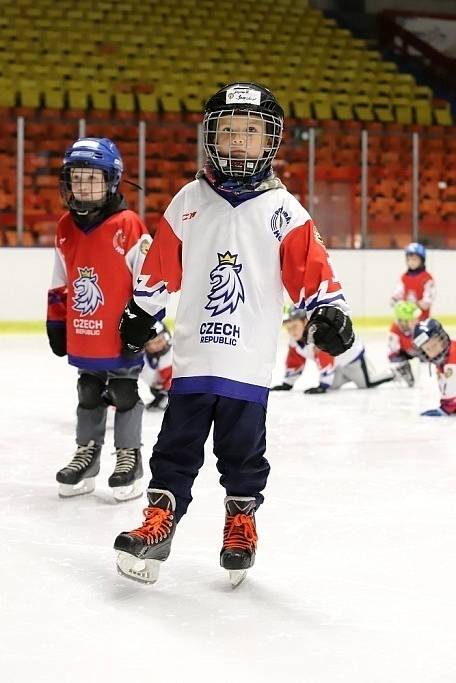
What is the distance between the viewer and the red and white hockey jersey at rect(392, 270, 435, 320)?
731 cm

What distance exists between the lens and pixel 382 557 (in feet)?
8.58

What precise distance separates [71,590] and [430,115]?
12576mm

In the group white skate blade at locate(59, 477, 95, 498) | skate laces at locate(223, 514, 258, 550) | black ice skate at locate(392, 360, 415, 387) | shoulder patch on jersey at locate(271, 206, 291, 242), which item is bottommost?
white skate blade at locate(59, 477, 95, 498)

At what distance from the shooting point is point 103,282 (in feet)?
10.5

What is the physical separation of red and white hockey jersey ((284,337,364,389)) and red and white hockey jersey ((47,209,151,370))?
9.31 ft

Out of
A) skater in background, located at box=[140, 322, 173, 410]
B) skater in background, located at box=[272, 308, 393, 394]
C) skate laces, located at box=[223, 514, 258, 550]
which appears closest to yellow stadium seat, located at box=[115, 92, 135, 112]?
skater in background, located at box=[272, 308, 393, 394]

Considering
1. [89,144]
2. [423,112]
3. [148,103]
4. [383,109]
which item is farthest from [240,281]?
[423,112]

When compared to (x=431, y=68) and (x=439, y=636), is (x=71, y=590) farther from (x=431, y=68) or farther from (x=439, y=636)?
(x=431, y=68)

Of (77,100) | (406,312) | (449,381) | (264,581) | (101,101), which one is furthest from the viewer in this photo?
(101,101)

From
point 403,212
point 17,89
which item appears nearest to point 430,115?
point 403,212

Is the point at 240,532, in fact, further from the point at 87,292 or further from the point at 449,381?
the point at 449,381

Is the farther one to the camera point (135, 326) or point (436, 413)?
point (436, 413)

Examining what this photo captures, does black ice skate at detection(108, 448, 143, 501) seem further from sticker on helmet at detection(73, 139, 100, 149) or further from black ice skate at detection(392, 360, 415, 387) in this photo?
black ice skate at detection(392, 360, 415, 387)

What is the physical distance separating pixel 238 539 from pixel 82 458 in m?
1.05
